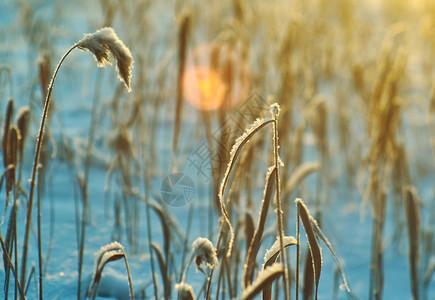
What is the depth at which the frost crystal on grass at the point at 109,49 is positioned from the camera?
591 millimetres

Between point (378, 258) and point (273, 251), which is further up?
point (273, 251)

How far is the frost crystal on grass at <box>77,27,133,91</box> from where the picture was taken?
591 millimetres

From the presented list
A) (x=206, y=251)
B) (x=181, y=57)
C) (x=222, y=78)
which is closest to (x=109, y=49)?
(x=206, y=251)

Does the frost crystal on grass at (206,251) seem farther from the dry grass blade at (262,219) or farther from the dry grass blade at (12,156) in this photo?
the dry grass blade at (12,156)

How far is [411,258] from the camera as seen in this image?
114cm

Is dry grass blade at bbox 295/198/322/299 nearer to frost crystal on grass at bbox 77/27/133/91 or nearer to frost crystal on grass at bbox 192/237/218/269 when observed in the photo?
frost crystal on grass at bbox 192/237/218/269

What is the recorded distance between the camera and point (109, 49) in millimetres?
598

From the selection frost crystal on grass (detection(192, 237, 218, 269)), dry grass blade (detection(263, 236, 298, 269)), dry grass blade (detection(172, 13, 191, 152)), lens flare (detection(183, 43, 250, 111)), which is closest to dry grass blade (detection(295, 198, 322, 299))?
dry grass blade (detection(263, 236, 298, 269))

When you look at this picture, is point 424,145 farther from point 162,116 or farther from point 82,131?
point 82,131

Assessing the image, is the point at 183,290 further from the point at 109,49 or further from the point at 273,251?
the point at 109,49

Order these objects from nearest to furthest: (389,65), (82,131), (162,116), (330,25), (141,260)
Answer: (389,65) < (141,260) < (82,131) < (330,25) < (162,116)


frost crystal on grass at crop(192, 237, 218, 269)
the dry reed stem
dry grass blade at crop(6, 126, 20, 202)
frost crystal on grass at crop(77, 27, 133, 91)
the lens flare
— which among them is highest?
the lens flare

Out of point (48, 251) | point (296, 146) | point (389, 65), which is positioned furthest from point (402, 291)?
point (48, 251)

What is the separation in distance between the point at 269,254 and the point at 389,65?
84 centimetres
